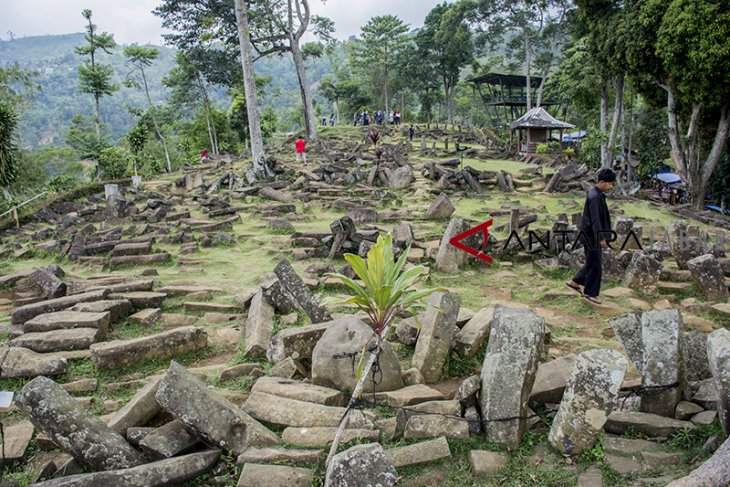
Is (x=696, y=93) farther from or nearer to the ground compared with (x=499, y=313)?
farther from the ground

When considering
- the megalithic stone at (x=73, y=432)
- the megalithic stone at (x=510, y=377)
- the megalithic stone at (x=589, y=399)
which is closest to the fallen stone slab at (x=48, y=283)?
the megalithic stone at (x=73, y=432)

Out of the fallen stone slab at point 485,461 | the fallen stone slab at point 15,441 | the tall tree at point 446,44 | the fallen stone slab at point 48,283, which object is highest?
the tall tree at point 446,44

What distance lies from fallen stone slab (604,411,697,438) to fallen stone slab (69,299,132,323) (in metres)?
5.47

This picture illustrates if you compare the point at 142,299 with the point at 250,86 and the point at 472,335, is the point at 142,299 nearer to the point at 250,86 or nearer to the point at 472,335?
the point at 472,335

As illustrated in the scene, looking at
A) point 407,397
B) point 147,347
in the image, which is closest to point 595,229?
point 407,397

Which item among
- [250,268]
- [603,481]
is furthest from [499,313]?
[250,268]

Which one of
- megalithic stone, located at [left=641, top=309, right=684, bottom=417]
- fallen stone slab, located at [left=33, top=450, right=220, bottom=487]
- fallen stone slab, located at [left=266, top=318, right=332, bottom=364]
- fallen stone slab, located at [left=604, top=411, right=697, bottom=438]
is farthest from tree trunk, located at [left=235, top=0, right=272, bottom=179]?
fallen stone slab, located at [left=604, top=411, right=697, bottom=438]

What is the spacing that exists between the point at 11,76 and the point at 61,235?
83.0 feet

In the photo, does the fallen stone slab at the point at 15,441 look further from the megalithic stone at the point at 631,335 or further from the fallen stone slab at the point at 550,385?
the megalithic stone at the point at 631,335

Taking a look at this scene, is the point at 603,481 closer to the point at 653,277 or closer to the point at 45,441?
the point at 45,441

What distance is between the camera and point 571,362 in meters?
4.00

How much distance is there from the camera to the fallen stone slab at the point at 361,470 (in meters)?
2.62

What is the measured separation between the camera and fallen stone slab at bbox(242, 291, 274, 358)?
16.6 feet

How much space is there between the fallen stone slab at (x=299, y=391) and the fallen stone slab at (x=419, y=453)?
2.43 feet
